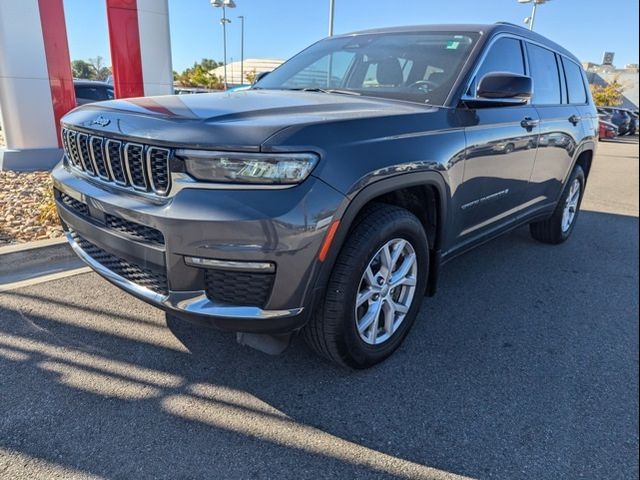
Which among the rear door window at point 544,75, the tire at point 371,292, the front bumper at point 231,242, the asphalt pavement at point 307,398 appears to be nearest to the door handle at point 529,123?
the rear door window at point 544,75

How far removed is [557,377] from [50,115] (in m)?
6.84

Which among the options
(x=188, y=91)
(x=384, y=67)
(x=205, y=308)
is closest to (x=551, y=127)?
(x=384, y=67)

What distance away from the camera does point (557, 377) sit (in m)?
2.65

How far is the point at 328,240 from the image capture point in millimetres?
2000

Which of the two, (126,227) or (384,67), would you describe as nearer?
(126,227)

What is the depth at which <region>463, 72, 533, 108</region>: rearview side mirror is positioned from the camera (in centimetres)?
275

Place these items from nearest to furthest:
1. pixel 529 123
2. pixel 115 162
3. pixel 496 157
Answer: pixel 115 162 → pixel 496 157 → pixel 529 123

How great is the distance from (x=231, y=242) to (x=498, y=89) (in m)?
1.86

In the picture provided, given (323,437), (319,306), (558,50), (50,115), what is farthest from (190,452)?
(50,115)

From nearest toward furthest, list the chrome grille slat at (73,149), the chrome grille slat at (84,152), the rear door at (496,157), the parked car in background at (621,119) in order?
1. the chrome grille slat at (84,152)
2. the chrome grille slat at (73,149)
3. the rear door at (496,157)
4. the parked car in background at (621,119)

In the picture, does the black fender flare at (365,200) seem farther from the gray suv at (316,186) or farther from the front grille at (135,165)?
the front grille at (135,165)

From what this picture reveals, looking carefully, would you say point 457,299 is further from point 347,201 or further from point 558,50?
point 558,50

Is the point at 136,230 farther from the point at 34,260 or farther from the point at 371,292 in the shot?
the point at 34,260

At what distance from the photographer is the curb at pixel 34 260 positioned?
3.55 metres
